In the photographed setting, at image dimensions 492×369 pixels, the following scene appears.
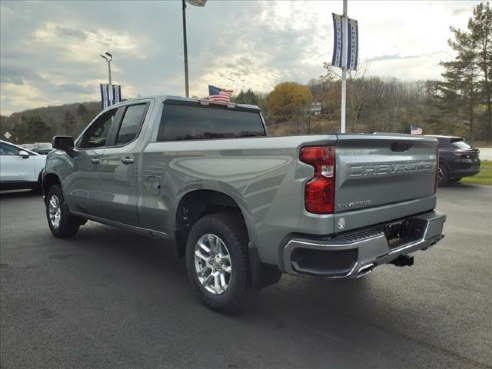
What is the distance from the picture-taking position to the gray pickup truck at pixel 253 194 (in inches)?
115

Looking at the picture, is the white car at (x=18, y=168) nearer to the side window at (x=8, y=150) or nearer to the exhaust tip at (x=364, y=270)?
the side window at (x=8, y=150)

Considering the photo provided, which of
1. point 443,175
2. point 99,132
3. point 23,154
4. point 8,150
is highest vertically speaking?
point 99,132

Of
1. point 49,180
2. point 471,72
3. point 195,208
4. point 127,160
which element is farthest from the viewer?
point 471,72

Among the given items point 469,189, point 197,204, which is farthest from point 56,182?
point 469,189

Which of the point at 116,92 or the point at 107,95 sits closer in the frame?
the point at 107,95

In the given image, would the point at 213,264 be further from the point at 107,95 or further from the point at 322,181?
the point at 107,95

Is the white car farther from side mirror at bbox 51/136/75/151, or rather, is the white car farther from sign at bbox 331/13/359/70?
sign at bbox 331/13/359/70

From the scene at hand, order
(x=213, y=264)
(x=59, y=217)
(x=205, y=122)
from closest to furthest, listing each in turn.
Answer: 1. (x=213, y=264)
2. (x=205, y=122)
3. (x=59, y=217)

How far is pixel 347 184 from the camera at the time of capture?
116 inches

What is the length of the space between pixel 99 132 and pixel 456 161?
1063 centimetres

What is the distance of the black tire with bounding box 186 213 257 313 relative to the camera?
3.43 metres

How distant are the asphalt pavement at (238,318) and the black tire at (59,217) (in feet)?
2.56

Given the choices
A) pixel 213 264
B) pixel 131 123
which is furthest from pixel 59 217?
pixel 213 264

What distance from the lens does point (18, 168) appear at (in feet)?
39.3
